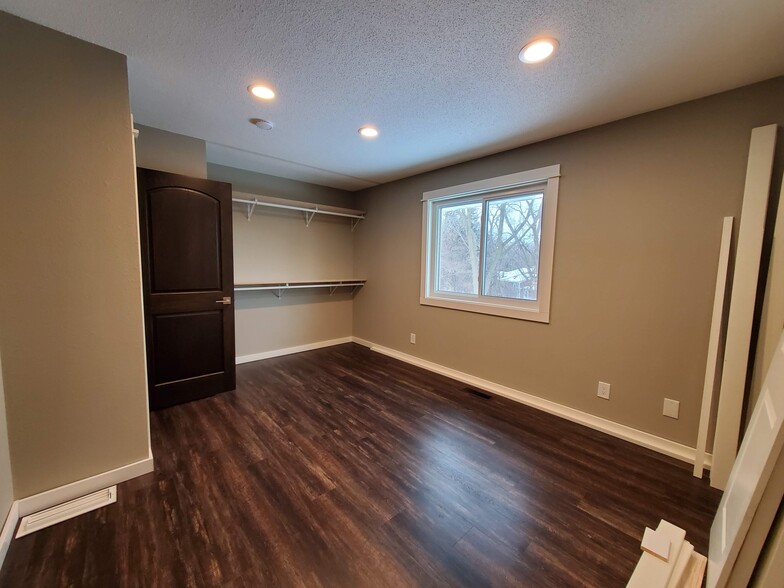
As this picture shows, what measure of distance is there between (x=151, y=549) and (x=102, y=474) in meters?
0.67

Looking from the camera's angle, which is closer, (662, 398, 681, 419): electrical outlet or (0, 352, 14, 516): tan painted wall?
(0, 352, 14, 516): tan painted wall

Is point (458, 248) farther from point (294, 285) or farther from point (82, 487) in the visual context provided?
point (82, 487)

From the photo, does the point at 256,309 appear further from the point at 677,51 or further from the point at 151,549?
the point at 677,51

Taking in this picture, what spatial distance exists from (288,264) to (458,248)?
2249mm

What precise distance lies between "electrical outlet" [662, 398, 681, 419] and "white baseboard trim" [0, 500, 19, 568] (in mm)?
3572

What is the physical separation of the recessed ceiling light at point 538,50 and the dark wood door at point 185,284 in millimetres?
2471

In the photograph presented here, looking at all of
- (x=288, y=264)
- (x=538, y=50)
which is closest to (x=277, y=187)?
(x=288, y=264)

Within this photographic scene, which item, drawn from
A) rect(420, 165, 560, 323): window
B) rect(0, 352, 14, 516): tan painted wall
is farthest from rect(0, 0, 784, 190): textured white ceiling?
rect(0, 352, 14, 516): tan painted wall

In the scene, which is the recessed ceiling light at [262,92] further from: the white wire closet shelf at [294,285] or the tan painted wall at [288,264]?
the white wire closet shelf at [294,285]

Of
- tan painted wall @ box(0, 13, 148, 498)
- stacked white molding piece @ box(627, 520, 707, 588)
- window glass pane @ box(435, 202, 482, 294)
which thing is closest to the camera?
stacked white molding piece @ box(627, 520, 707, 588)

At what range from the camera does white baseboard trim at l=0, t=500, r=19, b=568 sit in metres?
1.27

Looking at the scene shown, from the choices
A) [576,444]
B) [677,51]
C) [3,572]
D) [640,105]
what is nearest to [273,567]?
[3,572]

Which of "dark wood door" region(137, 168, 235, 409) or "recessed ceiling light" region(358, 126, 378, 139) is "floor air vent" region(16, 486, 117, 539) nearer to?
"dark wood door" region(137, 168, 235, 409)

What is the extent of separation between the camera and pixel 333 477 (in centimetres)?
180
